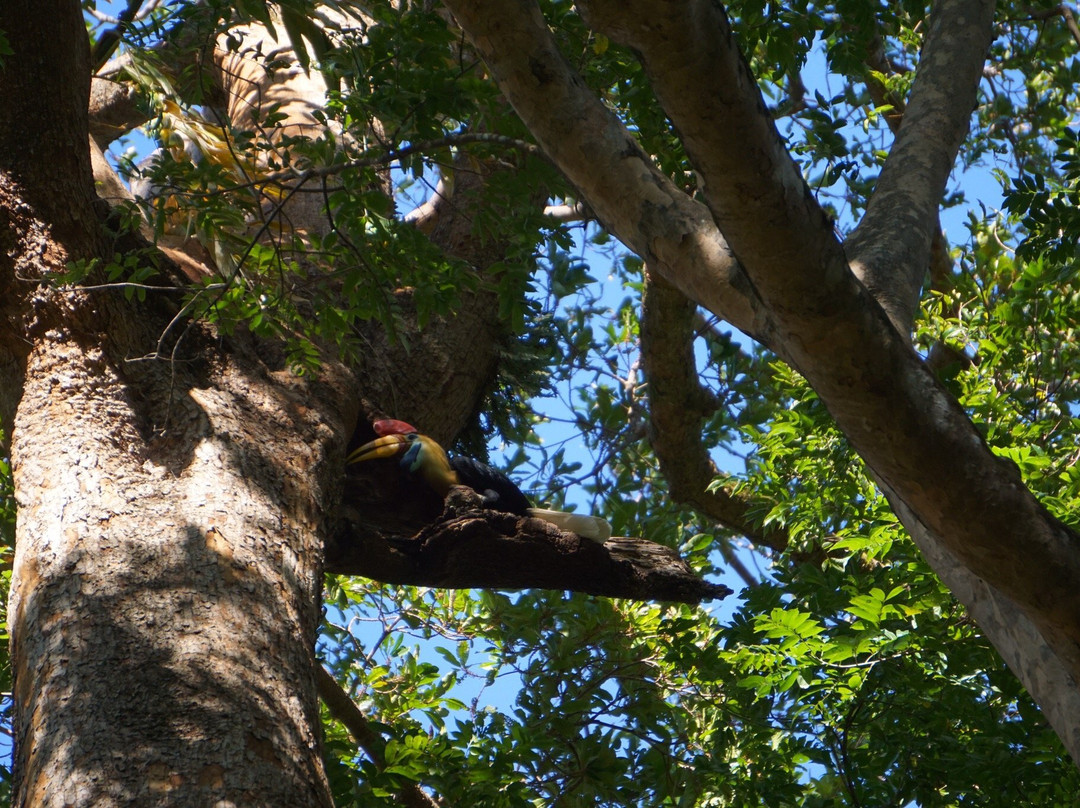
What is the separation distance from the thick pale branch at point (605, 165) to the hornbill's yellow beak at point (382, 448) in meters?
1.49

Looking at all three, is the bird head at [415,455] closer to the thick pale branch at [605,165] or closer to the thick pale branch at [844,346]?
the thick pale branch at [605,165]

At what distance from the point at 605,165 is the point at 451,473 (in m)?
1.65

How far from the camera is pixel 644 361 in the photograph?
19.0 feet

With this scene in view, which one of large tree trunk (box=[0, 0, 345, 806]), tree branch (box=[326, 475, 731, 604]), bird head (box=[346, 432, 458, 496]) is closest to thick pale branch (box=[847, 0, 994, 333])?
tree branch (box=[326, 475, 731, 604])

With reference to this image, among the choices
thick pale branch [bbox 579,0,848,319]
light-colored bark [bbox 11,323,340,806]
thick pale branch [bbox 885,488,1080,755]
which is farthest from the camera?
thick pale branch [bbox 885,488,1080,755]

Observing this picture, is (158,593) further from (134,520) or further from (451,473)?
(451,473)

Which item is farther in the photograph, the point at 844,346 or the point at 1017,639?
the point at 1017,639

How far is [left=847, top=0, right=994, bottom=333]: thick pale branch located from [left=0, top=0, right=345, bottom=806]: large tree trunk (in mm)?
1814

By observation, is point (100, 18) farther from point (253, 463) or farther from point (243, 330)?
point (253, 463)

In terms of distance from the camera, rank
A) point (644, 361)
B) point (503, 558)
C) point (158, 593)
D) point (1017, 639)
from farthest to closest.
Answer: point (644, 361), point (503, 558), point (1017, 639), point (158, 593)

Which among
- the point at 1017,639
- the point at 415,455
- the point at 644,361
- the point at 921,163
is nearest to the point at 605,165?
the point at 921,163

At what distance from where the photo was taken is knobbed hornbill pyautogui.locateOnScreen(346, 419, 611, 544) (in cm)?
361

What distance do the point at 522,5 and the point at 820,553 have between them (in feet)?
13.7

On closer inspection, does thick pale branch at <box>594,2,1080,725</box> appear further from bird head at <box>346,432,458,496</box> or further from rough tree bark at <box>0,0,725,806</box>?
bird head at <box>346,432,458,496</box>
